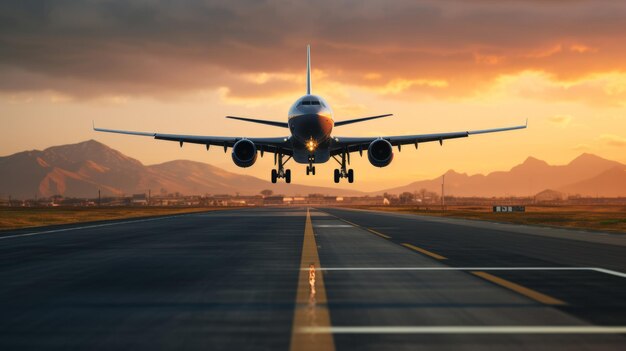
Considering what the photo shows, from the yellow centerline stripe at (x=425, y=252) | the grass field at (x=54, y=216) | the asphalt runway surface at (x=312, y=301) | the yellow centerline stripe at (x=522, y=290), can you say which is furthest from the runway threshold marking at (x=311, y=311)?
the grass field at (x=54, y=216)

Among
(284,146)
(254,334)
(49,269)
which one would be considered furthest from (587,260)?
(284,146)

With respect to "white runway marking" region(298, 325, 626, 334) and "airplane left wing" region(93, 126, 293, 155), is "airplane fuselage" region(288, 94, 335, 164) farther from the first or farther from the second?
"white runway marking" region(298, 325, 626, 334)

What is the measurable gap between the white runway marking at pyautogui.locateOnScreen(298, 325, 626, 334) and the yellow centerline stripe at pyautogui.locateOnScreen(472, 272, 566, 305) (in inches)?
63.6

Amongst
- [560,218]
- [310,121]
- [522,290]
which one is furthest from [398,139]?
[522,290]

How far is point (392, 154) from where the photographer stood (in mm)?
40406

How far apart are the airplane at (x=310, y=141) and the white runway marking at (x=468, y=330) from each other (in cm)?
3098

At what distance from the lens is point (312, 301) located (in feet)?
25.8

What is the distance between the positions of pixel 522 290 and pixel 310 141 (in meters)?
30.9

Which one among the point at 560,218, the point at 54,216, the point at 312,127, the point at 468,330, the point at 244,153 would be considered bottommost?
the point at 468,330

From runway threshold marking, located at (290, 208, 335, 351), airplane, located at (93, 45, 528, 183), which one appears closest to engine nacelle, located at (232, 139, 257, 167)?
airplane, located at (93, 45, 528, 183)

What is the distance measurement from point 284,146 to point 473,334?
3779cm

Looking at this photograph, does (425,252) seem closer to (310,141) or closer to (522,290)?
(522,290)

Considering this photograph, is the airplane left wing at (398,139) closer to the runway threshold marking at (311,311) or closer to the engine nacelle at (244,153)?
the engine nacelle at (244,153)

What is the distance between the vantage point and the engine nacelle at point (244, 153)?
39188mm
